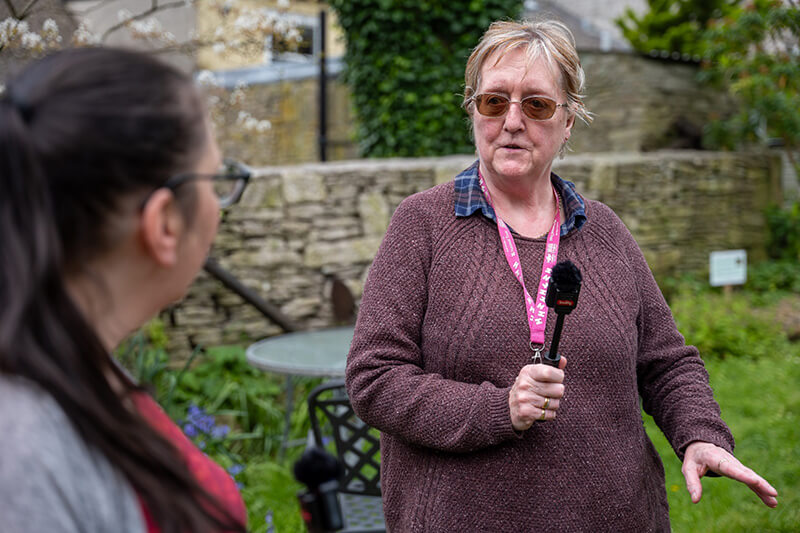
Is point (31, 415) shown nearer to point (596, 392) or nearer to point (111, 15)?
point (596, 392)

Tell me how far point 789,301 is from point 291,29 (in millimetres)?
5332

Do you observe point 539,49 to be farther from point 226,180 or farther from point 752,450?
point 752,450

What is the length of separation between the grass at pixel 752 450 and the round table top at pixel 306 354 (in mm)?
1776

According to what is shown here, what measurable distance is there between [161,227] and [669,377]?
1447 millimetres

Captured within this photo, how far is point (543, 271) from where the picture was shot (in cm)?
179

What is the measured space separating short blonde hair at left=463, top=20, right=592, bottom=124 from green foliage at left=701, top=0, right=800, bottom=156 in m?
6.19

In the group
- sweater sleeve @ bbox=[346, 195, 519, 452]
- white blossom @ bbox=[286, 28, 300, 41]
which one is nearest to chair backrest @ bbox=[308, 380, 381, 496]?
sweater sleeve @ bbox=[346, 195, 519, 452]

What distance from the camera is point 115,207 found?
0.87m

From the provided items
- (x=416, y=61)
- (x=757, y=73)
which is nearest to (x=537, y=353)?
(x=416, y=61)

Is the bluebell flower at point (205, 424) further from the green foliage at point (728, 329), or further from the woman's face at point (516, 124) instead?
the green foliage at point (728, 329)

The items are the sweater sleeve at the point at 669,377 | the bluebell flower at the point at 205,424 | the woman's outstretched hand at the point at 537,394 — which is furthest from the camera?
the bluebell flower at the point at 205,424

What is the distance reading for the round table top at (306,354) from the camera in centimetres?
355

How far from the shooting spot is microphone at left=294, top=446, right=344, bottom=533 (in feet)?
3.09

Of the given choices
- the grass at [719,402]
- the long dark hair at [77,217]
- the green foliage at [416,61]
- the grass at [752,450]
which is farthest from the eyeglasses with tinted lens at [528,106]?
the green foliage at [416,61]
